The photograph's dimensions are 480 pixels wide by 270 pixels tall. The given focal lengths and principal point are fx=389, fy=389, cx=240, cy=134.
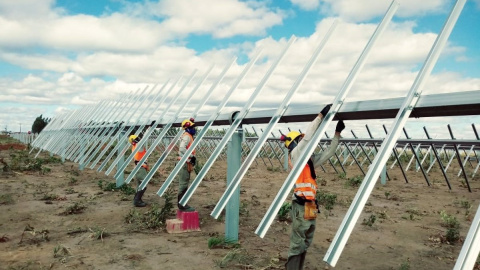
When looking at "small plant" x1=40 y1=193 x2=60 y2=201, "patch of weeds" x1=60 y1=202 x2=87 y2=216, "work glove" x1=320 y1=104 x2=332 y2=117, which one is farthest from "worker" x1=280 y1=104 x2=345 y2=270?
"small plant" x1=40 y1=193 x2=60 y2=201

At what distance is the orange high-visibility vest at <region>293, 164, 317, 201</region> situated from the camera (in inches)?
199

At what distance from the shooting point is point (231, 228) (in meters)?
7.12

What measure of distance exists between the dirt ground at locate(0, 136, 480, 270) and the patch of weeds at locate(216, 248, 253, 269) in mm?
16

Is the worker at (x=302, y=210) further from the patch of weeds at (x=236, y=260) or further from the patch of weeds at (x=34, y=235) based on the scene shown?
the patch of weeds at (x=34, y=235)

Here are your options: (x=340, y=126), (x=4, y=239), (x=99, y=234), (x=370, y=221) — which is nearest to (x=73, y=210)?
(x=4, y=239)

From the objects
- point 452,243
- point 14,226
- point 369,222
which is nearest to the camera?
point 452,243

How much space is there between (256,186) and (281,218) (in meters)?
6.42

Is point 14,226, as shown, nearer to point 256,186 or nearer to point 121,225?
point 121,225

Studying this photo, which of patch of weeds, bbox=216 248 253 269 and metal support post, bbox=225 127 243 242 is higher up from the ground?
metal support post, bbox=225 127 243 242

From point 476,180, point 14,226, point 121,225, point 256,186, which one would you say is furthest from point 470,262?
point 476,180

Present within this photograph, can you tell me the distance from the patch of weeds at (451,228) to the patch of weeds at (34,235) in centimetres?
791

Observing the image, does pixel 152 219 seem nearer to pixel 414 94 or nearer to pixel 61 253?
pixel 61 253

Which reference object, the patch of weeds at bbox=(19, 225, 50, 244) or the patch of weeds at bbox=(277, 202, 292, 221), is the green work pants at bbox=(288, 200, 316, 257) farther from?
the patch of weeds at bbox=(19, 225, 50, 244)

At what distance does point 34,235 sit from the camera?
7734mm
